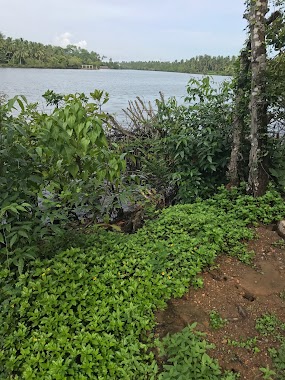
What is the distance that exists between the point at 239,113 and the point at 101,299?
3.04m

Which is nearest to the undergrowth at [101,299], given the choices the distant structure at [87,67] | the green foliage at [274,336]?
the green foliage at [274,336]

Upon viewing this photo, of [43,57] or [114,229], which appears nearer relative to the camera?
[114,229]

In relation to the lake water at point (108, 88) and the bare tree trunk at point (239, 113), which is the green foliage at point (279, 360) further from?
the lake water at point (108, 88)

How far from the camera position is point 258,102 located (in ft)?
12.8

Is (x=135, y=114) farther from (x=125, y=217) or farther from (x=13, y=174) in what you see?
(x=13, y=174)

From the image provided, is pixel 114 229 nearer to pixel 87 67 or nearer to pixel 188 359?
pixel 188 359

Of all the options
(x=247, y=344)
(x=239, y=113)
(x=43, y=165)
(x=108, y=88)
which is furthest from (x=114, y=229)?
(x=108, y=88)

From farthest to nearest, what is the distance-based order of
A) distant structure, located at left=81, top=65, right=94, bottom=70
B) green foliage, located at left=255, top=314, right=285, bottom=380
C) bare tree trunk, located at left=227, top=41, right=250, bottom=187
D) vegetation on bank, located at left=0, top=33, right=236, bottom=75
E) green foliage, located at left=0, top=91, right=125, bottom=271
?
distant structure, located at left=81, top=65, right=94, bottom=70, vegetation on bank, located at left=0, top=33, right=236, bottom=75, bare tree trunk, located at left=227, top=41, right=250, bottom=187, green foliage, located at left=0, top=91, right=125, bottom=271, green foliage, located at left=255, top=314, right=285, bottom=380

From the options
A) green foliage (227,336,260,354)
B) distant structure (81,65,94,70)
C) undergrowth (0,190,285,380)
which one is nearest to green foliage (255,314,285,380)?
green foliage (227,336,260,354)

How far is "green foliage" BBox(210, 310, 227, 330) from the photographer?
7.84ft

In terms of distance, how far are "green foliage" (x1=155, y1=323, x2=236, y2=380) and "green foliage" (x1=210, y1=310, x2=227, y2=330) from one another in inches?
9.0

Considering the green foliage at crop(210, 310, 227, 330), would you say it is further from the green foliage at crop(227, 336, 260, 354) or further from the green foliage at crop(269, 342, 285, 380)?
the green foliage at crop(269, 342, 285, 380)

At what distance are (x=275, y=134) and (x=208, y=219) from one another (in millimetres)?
2136

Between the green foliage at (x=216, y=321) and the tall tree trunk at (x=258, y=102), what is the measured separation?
6.70 feet
